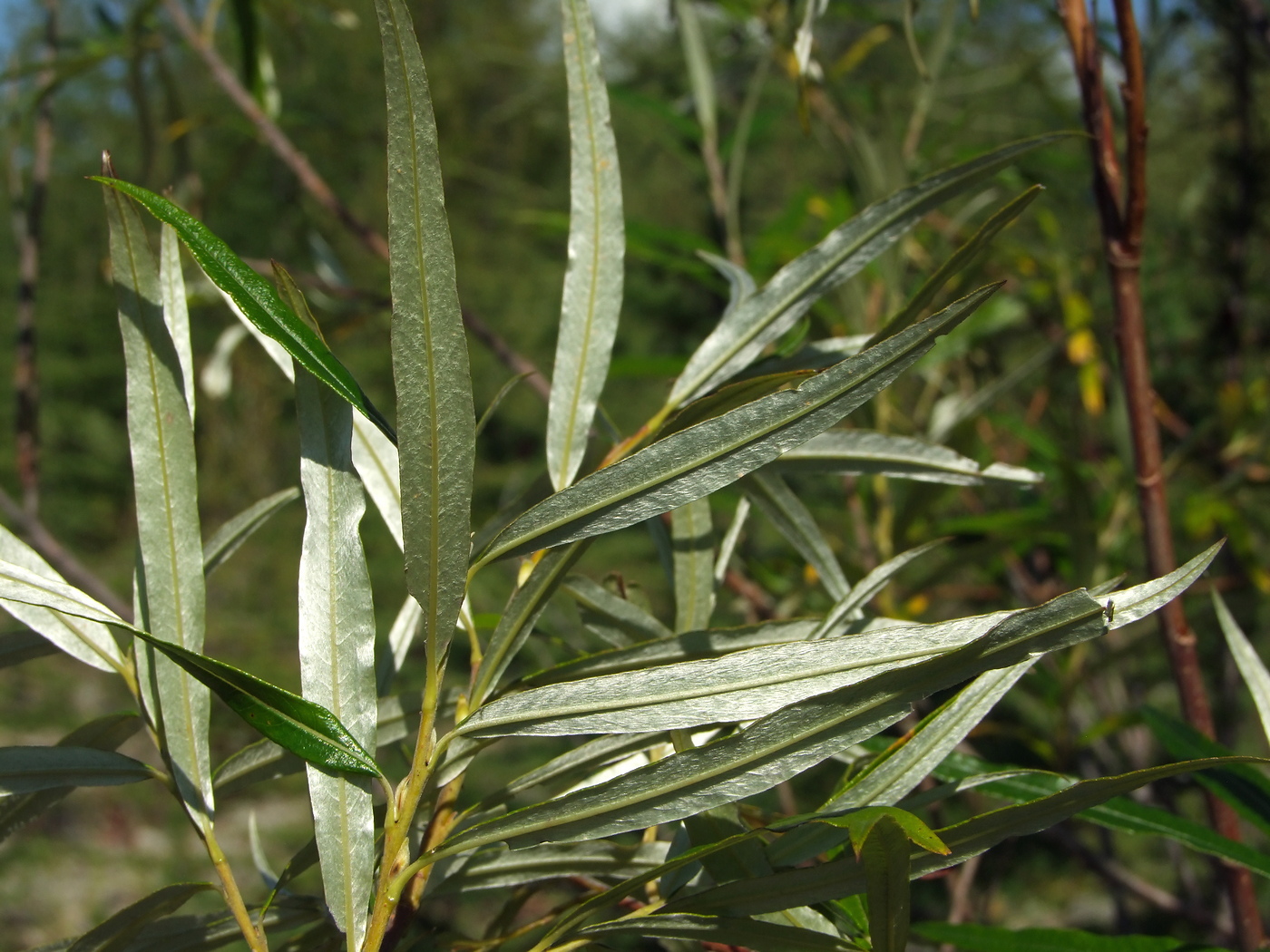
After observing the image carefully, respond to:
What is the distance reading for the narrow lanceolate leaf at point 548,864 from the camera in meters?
0.33

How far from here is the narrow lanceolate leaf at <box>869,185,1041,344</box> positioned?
11.2 inches

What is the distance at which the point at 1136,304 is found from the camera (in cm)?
42

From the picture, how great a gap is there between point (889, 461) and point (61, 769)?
0.31 m

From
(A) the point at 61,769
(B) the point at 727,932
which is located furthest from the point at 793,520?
(A) the point at 61,769

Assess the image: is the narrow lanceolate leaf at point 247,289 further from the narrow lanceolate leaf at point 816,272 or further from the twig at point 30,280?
the twig at point 30,280

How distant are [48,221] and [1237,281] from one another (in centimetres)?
767

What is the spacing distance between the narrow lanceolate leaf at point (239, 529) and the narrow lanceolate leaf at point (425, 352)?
0.11 meters

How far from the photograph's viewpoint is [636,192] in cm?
557

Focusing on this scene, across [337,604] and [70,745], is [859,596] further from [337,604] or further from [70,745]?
[70,745]

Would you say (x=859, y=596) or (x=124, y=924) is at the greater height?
(x=859, y=596)

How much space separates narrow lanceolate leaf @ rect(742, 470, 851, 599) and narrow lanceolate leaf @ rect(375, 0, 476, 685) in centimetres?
14

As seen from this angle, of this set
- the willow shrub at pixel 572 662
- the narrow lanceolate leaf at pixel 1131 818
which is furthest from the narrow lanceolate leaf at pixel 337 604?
the narrow lanceolate leaf at pixel 1131 818


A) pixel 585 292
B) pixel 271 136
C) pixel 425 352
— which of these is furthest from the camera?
pixel 271 136

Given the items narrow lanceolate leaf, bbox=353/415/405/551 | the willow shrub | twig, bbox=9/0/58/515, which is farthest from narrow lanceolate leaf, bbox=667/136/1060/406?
twig, bbox=9/0/58/515
